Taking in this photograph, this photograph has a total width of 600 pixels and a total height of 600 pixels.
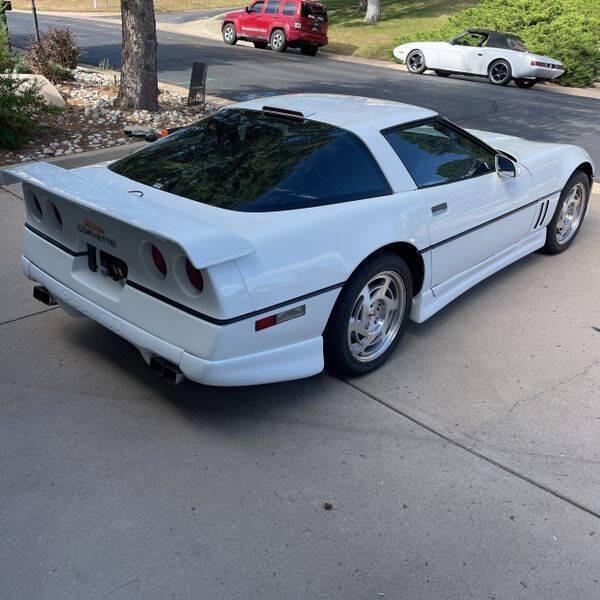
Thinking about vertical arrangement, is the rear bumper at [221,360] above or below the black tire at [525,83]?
above

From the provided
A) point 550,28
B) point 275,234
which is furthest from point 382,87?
point 275,234

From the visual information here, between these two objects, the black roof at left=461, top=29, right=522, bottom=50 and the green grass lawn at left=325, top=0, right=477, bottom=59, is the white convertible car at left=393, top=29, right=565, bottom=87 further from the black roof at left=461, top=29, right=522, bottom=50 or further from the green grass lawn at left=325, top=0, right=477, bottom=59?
the green grass lawn at left=325, top=0, right=477, bottom=59

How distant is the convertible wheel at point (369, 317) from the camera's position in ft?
11.6

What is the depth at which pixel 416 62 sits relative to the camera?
19641 millimetres

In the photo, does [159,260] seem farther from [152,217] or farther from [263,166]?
[263,166]

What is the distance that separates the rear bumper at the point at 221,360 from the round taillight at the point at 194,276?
307mm

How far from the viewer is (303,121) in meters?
4.01

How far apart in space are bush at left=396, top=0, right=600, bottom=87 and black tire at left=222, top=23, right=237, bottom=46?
580 cm

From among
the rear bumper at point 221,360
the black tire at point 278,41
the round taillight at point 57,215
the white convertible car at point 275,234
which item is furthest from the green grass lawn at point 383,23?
the rear bumper at point 221,360

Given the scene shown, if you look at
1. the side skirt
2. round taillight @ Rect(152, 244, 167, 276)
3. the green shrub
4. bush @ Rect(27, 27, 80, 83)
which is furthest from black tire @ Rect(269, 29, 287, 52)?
round taillight @ Rect(152, 244, 167, 276)

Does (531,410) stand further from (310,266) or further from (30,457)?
(30,457)

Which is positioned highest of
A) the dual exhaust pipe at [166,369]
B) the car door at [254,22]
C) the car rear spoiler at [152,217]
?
the car rear spoiler at [152,217]

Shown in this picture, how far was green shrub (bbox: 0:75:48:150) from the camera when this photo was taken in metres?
7.69

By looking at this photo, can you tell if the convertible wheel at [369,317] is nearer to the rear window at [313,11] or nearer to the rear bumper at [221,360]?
the rear bumper at [221,360]
